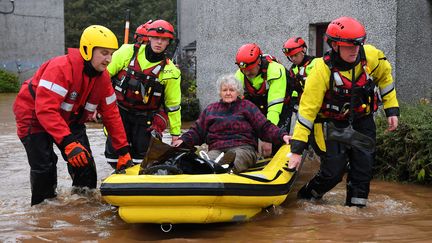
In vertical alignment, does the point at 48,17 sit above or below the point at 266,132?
above

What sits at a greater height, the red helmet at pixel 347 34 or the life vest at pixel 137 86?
the red helmet at pixel 347 34

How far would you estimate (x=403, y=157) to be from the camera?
6.80 meters

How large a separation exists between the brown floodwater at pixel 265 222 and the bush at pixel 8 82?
846 inches

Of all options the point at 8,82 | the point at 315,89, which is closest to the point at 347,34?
the point at 315,89

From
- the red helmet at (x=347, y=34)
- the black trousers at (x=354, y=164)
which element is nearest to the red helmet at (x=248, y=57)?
the black trousers at (x=354, y=164)

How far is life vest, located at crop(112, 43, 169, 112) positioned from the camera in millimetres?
6480

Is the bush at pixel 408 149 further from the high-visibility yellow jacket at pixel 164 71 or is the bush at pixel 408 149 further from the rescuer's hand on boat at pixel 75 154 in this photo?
the rescuer's hand on boat at pixel 75 154

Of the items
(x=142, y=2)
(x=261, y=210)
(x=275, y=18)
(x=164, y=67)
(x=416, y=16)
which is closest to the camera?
(x=261, y=210)

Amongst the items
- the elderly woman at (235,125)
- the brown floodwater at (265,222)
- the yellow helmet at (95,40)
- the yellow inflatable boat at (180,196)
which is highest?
the yellow helmet at (95,40)

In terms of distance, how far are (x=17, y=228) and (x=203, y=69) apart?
9097 mm

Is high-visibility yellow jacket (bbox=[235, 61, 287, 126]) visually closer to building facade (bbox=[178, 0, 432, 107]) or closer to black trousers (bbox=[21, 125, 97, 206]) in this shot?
black trousers (bbox=[21, 125, 97, 206])

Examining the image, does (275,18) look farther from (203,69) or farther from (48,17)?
Result: (48,17)

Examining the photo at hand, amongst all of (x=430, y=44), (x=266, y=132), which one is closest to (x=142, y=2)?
(x=430, y=44)

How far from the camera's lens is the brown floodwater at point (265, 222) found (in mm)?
4750
